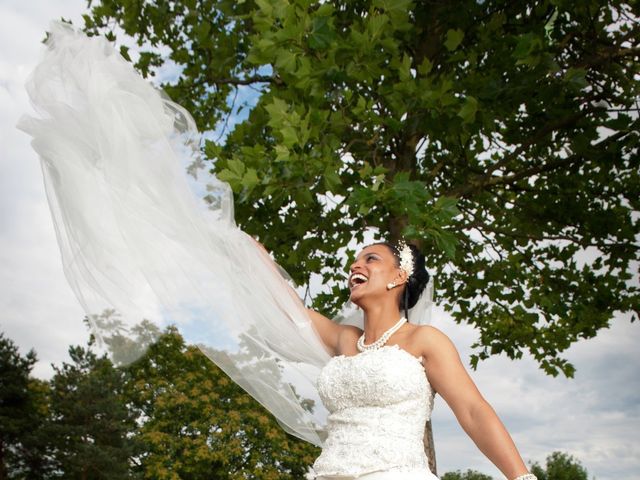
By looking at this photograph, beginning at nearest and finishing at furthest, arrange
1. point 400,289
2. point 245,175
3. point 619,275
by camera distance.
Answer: point 400,289 → point 245,175 → point 619,275

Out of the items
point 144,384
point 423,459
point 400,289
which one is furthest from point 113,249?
point 144,384

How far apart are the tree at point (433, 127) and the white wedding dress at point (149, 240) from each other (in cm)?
152

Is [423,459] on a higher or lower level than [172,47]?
lower

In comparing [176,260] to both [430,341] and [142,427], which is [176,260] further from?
[142,427]

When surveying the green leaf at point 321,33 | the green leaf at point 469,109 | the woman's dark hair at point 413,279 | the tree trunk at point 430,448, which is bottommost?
the woman's dark hair at point 413,279

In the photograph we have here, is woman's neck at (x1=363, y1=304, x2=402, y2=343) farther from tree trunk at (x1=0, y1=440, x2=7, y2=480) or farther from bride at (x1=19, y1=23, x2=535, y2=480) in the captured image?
tree trunk at (x1=0, y1=440, x2=7, y2=480)

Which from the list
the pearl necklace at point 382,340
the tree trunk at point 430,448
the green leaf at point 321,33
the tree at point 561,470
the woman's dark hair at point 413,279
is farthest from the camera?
the tree at point 561,470

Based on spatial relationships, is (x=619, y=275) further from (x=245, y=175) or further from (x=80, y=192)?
(x=80, y=192)

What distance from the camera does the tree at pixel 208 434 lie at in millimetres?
30188

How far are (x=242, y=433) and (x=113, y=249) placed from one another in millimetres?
27534

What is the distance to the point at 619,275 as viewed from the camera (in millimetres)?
10953

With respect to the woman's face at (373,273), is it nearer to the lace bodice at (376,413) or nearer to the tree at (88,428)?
the lace bodice at (376,413)

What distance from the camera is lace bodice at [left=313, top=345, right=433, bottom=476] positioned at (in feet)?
13.2

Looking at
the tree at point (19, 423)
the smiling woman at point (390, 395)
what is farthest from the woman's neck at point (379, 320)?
the tree at point (19, 423)
